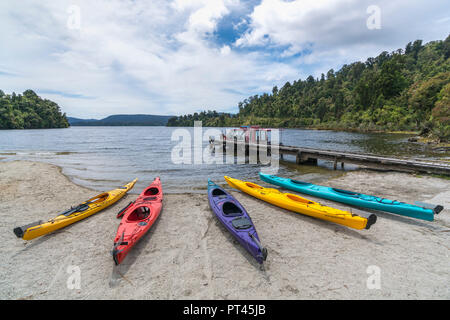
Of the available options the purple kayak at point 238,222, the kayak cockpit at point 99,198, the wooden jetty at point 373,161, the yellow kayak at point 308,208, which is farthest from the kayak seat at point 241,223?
the wooden jetty at point 373,161

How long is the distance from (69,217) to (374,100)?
10765 cm

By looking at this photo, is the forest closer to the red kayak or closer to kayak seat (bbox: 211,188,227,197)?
kayak seat (bbox: 211,188,227,197)

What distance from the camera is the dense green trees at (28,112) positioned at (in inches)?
3781

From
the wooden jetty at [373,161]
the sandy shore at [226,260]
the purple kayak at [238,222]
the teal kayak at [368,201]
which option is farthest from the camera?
the wooden jetty at [373,161]

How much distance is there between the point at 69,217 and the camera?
7488mm

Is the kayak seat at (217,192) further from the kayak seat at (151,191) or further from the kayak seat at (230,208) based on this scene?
the kayak seat at (151,191)

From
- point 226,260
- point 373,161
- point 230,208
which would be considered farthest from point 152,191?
point 373,161

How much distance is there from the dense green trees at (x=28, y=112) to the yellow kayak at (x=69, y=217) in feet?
433

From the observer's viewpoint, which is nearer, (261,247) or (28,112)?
(261,247)

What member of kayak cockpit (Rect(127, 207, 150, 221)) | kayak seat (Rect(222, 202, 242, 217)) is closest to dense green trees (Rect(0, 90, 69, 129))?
kayak cockpit (Rect(127, 207, 150, 221))

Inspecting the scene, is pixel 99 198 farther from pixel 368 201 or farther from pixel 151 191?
pixel 368 201

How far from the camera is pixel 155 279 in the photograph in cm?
470
